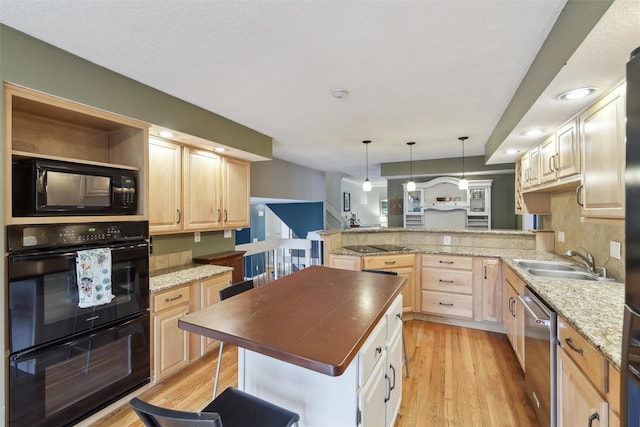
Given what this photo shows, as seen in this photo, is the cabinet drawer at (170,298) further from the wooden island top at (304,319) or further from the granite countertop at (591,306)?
the granite countertop at (591,306)

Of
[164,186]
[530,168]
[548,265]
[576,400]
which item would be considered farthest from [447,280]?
[164,186]

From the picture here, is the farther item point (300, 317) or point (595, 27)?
point (300, 317)

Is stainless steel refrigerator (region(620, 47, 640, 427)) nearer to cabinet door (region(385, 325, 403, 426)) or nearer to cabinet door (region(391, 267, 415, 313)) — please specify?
cabinet door (region(385, 325, 403, 426))

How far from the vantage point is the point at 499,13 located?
1.31 m

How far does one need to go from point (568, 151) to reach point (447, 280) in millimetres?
1857

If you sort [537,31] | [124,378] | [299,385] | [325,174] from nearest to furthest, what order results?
1. [299,385]
2. [537,31]
3. [124,378]
4. [325,174]

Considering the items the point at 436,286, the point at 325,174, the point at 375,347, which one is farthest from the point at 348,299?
the point at 325,174

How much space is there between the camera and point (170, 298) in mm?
2258

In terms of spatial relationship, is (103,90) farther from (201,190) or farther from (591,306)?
(591,306)

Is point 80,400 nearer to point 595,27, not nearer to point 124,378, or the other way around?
point 124,378

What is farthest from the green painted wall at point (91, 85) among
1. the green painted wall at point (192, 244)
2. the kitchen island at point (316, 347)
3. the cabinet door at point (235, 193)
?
the kitchen island at point (316, 347)

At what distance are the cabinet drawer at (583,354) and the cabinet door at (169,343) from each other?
8.43 feet

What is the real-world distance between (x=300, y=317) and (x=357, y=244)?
2.74 meters

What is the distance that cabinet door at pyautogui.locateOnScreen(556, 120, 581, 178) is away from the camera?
Answer: 189 cm
